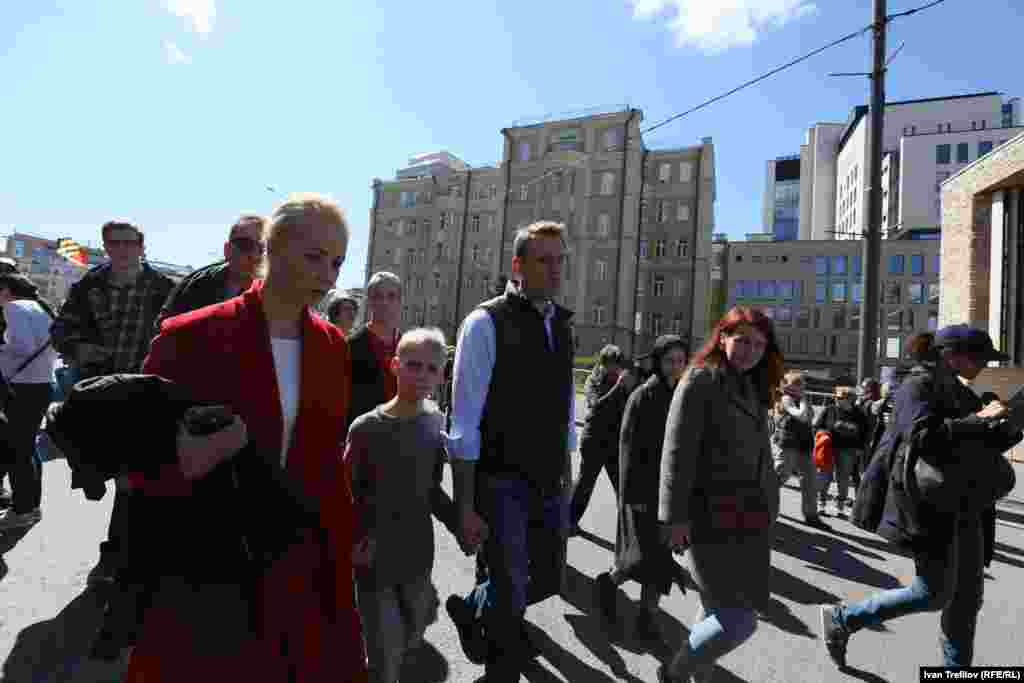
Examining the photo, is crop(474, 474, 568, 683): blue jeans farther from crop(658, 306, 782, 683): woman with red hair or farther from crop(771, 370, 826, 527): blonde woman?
crop(771, 370, 826, 527): blonde woman

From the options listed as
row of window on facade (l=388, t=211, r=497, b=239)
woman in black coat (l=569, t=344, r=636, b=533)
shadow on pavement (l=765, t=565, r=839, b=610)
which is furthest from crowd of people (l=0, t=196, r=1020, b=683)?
row of window on facade (l=388, t=211, r=497, b=239)

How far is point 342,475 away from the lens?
1.85 metres

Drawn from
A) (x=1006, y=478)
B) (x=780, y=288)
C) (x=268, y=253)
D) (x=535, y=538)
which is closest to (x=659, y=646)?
(x=535, y=538)

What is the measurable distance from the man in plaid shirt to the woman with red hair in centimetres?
315

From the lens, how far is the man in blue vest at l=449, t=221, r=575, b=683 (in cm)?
264

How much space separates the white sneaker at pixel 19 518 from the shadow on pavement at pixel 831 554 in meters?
6.68

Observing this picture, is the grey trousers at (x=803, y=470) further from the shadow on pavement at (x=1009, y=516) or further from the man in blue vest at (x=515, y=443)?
the man in blue vest at (x=515, y=443)

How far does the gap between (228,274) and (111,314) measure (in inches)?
41.2

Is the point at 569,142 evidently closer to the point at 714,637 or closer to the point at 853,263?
the point at 853,263

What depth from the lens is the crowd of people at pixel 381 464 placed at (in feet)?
5.00

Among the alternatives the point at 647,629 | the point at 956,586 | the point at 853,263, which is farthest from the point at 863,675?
the point at 853,263

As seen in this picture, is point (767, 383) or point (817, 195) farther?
point (817, 195)

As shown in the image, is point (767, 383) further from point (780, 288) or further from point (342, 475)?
point (780, 288)

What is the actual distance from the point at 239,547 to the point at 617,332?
49.4m
